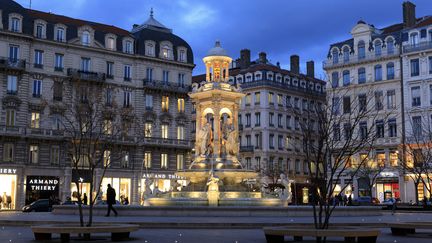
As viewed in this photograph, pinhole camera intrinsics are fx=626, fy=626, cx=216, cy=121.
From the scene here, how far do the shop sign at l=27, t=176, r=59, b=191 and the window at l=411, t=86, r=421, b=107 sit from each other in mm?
37034

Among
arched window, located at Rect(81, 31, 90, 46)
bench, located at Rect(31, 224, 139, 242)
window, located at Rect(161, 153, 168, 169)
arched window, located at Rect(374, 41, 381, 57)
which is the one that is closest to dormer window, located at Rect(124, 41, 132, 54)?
arched window, located at Rect(81, 31, 90, 46)

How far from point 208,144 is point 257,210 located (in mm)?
7869

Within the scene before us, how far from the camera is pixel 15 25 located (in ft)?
188

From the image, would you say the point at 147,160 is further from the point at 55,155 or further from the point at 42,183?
the point at 42,183

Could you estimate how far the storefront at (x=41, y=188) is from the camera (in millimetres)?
56844

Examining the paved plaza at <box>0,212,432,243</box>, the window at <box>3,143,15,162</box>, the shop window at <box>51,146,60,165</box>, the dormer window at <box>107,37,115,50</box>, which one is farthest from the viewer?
the dormer window at <box>107,37,115,50</box>

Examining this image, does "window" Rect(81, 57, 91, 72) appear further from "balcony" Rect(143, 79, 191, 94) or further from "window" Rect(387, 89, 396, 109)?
"window" Rect(387, 89, 396, 109)

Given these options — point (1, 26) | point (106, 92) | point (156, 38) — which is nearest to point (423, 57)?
point (156, 38)

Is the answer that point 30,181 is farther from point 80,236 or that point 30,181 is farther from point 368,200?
point 80,236

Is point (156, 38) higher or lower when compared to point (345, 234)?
higher

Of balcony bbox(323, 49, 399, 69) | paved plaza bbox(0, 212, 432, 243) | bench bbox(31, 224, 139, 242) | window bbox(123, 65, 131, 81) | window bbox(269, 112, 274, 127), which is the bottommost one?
paved plaza bbox(0, 212, 432, 243)

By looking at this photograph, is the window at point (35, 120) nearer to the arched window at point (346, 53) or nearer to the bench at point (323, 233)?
the arched window at point (346, 53)

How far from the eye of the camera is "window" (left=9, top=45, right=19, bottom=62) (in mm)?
57031

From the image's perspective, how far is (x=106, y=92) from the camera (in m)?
61.0
